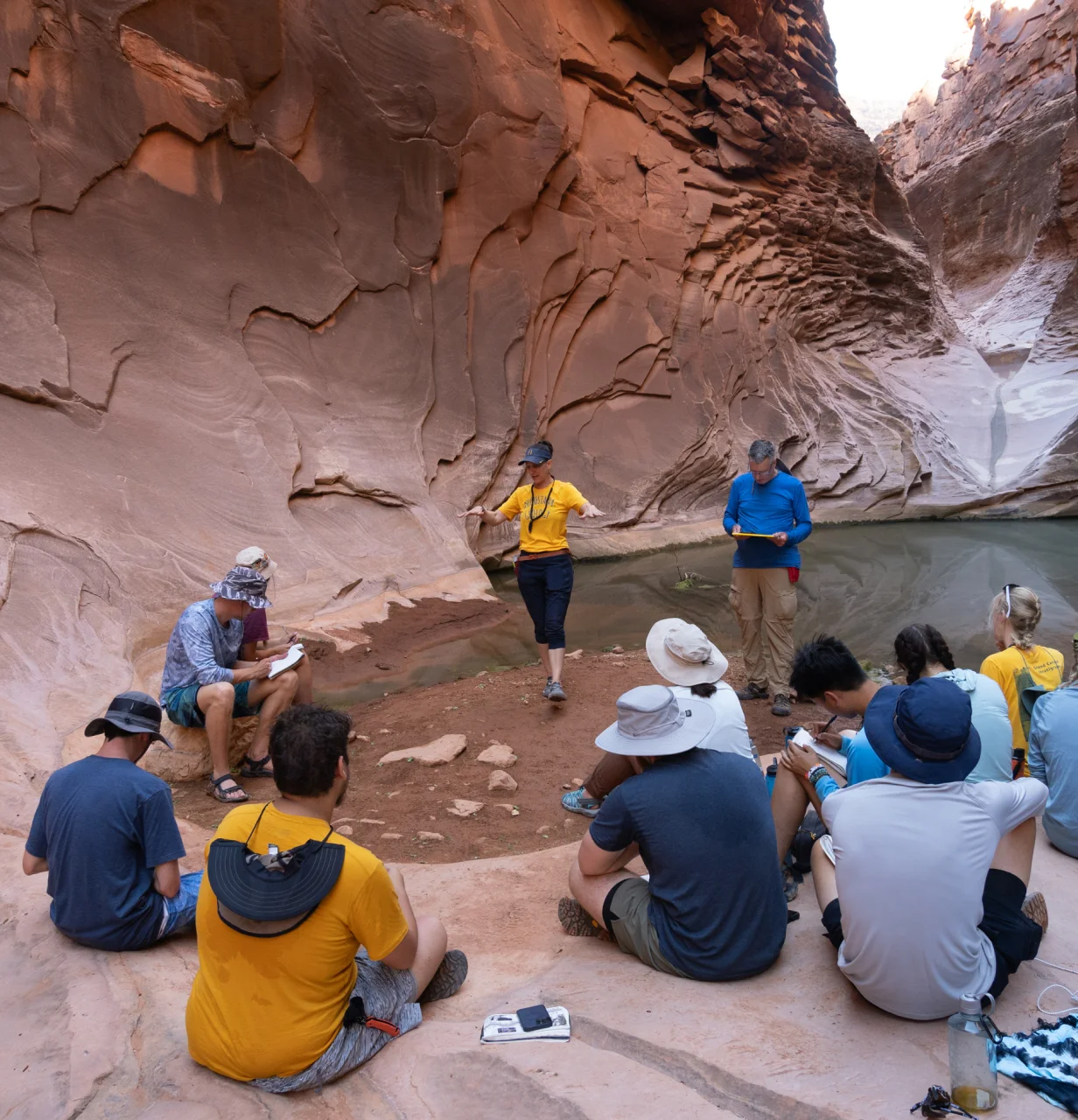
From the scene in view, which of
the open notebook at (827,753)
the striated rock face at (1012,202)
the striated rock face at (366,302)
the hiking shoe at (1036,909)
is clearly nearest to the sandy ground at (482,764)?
the open notebook at (827,753)

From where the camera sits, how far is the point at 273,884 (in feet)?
5.96

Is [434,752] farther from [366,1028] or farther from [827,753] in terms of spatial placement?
[366,1028]

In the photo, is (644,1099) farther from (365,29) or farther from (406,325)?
(365,29)

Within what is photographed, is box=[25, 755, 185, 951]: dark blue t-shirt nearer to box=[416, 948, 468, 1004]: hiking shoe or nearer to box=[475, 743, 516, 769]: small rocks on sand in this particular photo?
box=[416, 948, 468, 1004]: hiking shoe

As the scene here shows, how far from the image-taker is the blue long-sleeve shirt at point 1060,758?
2980 millimetres

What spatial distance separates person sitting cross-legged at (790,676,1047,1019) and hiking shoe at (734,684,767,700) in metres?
Answer: 3.38

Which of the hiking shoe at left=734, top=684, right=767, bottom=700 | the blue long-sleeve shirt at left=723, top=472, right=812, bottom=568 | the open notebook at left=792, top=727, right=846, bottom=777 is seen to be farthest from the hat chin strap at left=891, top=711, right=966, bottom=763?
the hiking shoe at left=734, top=684, right=767, bottom=700

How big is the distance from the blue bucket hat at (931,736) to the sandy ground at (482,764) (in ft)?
6.34

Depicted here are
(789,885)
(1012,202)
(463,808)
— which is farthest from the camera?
(1012,202)

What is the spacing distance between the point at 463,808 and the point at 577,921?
1300 millimetres

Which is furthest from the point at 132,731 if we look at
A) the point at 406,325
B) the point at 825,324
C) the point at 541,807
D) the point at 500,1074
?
the point at 825,324

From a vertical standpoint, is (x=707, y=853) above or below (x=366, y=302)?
below

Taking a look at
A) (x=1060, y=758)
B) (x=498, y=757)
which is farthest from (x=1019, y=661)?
(x=498, y=757)

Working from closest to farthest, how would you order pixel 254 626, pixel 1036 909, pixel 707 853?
pixel 707 853
pixel 1036 909
pixel 254 626
